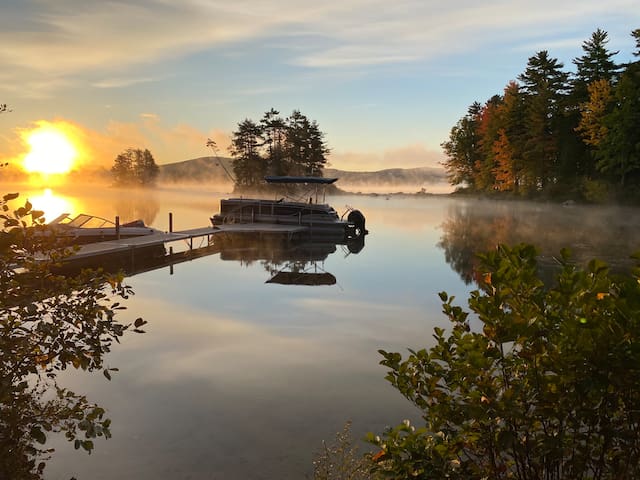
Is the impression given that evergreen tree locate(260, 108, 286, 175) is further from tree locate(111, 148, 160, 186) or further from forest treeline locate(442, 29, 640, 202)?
tree locate(111, 148, 160, 186)

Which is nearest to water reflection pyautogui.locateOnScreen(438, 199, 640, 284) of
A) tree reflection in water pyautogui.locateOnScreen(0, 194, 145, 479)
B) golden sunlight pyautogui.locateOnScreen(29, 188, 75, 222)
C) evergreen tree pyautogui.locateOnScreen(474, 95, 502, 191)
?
tree reflection in water pyautogui.locateOnScreen(0, 194, 145, 479)

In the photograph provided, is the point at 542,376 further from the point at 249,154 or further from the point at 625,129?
the point at 249,154

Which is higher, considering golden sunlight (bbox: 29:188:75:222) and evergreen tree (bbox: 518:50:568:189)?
evergreen tree (bbox: 518:50:568:189)

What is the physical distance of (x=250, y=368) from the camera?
9.92m

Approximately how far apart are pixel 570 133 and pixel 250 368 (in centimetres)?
6118

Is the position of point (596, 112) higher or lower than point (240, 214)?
higher

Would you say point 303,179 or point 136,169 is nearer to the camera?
point 303,179

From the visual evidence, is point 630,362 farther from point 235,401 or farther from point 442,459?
point 235,401

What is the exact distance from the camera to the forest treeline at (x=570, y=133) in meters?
49.9

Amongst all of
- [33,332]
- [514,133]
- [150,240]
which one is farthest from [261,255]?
[514,133]

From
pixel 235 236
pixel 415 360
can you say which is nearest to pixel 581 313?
pixel 415 360

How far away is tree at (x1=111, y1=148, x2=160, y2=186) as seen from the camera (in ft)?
592

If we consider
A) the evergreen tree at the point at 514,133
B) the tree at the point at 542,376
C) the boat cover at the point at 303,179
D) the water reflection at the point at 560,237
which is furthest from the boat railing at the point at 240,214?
the evergreen tree at the point at 514,133

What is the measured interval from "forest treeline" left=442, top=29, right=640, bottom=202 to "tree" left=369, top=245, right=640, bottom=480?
54.3 meters
